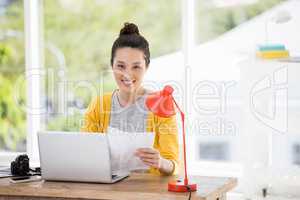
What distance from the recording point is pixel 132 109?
307 cm

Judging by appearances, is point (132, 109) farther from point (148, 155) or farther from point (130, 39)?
point (148, 155)

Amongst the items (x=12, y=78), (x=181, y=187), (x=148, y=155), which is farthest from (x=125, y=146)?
(x=12, y=78)

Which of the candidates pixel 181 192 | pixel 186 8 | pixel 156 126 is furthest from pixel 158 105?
pixel 186 8

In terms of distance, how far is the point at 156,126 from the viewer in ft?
9.75

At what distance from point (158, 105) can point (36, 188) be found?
2.07ft

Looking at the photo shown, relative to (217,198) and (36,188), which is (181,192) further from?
(36,188)

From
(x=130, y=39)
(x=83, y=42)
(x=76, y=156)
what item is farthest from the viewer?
(x=83, y=42)

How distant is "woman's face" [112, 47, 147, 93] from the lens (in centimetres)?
318

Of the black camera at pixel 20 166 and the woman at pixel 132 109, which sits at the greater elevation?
the woman at pixel 132 109

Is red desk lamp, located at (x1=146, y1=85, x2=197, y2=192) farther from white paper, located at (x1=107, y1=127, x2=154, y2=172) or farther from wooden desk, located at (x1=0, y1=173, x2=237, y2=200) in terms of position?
white paper, located at (x1=107, y1=127, x2=154, y2=172)

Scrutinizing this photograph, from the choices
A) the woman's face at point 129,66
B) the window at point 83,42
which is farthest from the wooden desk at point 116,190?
the window at point 83,42

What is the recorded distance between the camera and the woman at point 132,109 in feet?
9.48

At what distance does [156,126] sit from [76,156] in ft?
2.09

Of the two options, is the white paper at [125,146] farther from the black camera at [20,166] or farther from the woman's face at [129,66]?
the woman's face at [129,66]
